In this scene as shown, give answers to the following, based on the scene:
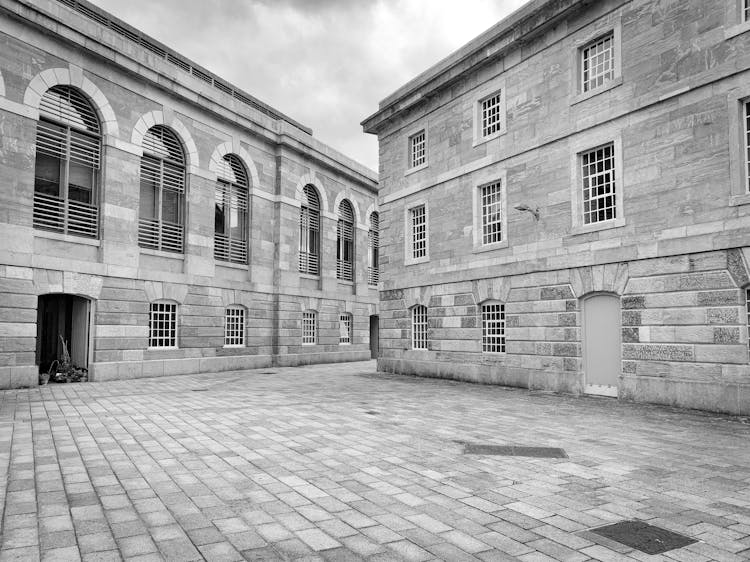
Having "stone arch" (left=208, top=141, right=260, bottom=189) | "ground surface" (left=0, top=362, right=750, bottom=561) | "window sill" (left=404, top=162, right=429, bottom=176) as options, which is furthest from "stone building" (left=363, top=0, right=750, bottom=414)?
"stone arch" (left=208, top=141, right=260, bottom=189)

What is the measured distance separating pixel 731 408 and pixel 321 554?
10443 mm

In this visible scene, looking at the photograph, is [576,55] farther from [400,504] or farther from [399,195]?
[400,504]

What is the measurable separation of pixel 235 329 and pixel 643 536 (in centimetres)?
2096

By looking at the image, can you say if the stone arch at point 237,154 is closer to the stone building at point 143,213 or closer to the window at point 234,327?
the stone building at point 143,213

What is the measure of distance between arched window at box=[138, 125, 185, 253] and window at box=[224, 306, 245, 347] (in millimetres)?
3810

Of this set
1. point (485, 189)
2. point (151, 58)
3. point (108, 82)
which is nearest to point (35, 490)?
point (485, 189)

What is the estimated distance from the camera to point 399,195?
21.8m

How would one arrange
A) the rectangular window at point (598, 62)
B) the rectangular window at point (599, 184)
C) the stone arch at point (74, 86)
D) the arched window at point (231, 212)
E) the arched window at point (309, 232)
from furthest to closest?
the arched window at point (309, 232), the arched window at point (231, 212), the stone arch at point (74, 86), the rectangular window at point (598, 62), the rectangular window at point (599, 184)

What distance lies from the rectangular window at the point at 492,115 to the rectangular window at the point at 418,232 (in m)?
3.95

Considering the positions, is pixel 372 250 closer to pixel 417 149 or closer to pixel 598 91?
pixel 417 149

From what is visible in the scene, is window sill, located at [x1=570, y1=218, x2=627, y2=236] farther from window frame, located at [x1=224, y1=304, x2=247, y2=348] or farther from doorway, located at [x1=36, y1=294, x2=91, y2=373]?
doorway, located at [x1=36, y1=294, x2=91, y2=373]

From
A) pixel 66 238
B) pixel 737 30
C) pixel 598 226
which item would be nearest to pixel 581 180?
pixel 598 226

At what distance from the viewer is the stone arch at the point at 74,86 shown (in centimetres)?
1630

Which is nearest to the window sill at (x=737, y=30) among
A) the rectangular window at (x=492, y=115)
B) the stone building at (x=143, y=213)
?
Result: the rectangular window at (x=492, y=115)
